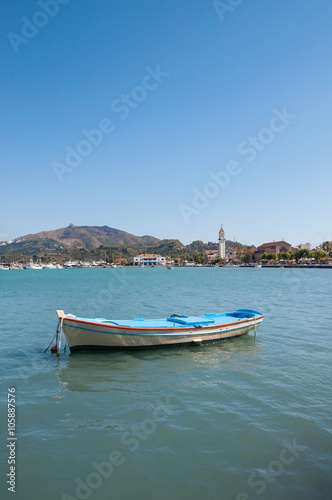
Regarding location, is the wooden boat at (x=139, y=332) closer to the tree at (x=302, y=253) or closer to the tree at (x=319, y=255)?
the tree at (x=319, y=255)

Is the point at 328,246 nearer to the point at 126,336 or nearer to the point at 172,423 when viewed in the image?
the point at 126,336

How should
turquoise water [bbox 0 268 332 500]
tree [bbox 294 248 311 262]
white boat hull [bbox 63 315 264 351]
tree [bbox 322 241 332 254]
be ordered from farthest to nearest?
tree [bbox 322 241 332 254], tree [bbox 294 248 311 262], white boat hull [bbox 63 315 264 351], turquoise water [bbox 0 268 332 500]

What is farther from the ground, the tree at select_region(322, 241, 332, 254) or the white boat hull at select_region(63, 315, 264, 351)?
the tree at select_region(322, 241, 332, 254)

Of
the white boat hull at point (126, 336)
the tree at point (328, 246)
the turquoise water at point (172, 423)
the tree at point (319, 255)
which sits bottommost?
the turquoise water at point (172, 423)

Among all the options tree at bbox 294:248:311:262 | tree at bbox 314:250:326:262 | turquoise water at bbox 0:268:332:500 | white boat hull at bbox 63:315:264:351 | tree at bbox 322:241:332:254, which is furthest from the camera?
tree at bbox 322:241:332:254

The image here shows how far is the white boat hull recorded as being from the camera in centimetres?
1587

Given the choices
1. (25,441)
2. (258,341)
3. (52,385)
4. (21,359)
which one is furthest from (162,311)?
(25,441)

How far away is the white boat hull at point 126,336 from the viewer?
1587 cm

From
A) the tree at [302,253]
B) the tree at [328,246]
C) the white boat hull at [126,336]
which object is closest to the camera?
the white boat hull at [126,336]

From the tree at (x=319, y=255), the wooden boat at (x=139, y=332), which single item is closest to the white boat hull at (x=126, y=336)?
the wooden boat at (x=139, y=332)

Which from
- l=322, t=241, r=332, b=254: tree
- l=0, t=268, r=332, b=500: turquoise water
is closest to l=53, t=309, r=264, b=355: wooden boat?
l=0, t=268, r=332, b=500: turquoise water

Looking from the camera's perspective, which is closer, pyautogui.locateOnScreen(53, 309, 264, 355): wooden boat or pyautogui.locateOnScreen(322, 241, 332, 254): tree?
pyautogui.locateOnScreen(53, 309, 264, 355): wooden boat

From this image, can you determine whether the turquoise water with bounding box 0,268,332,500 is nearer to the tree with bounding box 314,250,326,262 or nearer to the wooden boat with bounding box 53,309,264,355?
the wooden boat with bounding box 53,309,264,355

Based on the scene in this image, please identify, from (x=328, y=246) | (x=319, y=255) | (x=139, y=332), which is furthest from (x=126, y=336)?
Answer: (x=328, y=246)
